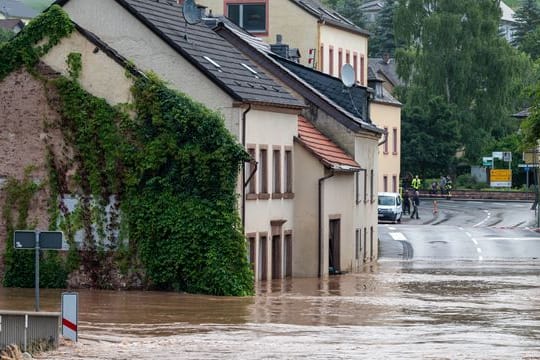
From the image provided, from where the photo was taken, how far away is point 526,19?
17400 cm

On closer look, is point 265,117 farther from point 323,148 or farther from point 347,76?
point 347,76

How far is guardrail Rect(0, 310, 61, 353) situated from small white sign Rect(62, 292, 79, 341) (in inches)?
13.5

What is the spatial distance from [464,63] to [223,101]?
2635 inches

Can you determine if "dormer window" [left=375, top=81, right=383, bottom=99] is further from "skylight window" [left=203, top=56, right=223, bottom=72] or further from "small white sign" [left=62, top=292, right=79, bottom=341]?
"small white sign" [left=62, top=292, right=79, bottom=341]

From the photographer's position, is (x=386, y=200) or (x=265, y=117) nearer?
(x=265, y=117)

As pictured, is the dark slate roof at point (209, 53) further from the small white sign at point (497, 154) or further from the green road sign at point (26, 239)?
the small white sign at point (497, 154)

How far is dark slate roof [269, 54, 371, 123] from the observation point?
2253 inches

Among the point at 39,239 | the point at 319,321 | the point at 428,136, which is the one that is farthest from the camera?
the point at 428,136

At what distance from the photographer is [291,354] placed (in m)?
26.7

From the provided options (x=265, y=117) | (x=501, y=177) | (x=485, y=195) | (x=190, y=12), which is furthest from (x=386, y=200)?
(x=190, y=12)

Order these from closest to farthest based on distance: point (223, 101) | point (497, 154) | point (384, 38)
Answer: point (223, 101), point (497, 154), point (384, 38)

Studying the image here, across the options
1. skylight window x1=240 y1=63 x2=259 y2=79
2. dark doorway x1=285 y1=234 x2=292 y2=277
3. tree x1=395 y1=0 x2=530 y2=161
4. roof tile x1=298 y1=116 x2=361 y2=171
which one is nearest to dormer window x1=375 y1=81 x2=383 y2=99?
tree x1=395 y1=0 x2=530 y2=161

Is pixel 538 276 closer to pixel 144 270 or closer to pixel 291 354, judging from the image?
pixel 144 270

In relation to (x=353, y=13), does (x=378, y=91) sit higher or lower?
lower
